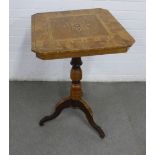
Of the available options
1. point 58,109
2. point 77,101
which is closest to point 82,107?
point 77,101

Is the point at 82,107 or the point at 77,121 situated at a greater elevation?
the point at 82,107

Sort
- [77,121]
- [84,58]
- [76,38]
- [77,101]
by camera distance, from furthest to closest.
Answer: [84,58], [77,121], [77,101], [76,38]

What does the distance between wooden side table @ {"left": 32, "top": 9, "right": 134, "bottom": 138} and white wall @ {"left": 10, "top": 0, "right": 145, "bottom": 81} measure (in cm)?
40

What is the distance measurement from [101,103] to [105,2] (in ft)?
2.96


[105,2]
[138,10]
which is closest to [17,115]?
[105,2]

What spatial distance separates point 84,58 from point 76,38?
0.98 meters

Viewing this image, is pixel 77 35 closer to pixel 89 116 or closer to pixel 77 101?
pixel 77 101

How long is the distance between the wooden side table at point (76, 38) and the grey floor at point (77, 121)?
0.35ft

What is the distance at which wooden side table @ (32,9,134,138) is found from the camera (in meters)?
1.50

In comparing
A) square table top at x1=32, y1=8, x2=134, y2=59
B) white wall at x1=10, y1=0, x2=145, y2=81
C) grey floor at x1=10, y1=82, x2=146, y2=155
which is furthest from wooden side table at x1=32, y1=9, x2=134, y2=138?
white wall at x1=10, y1=0, x2=145, y2=81

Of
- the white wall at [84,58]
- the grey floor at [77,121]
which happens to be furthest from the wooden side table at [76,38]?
the white wall at [84,58]

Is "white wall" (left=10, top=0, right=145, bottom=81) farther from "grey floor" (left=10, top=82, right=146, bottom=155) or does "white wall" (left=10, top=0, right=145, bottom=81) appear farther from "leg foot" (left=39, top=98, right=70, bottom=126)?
"leg foot" (left=39, top=98, right=70, bottom=126)

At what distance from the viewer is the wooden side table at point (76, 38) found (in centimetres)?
150

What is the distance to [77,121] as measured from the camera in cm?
221
